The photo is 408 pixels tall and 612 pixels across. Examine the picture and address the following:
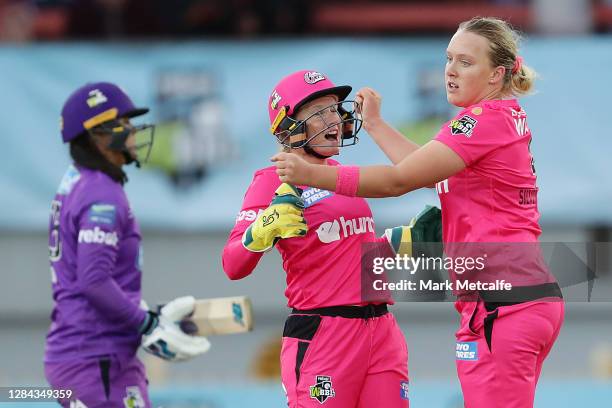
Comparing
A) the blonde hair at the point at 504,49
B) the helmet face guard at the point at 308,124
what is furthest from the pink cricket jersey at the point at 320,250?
the blonde hair at the point at 504,49

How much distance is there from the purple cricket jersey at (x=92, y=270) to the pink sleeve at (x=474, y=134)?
1.75 m

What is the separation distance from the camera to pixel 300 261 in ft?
15.2

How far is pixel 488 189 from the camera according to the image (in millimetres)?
4379

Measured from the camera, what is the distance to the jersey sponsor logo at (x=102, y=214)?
17.4ft

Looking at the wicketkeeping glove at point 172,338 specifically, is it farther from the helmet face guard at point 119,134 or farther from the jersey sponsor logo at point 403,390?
the jersey sponsor logo at point 403,390

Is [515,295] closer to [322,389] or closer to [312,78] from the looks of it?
[322,389]

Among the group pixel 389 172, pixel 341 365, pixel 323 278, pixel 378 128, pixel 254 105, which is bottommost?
pixel 341 365

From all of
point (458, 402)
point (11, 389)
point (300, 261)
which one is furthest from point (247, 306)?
point (458, 402)

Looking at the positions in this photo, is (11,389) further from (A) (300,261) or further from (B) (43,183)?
(B) (43,183)

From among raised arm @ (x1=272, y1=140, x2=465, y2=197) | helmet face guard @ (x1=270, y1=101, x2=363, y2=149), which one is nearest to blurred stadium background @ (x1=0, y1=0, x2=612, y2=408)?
helmet face guard @ (x1=270, y1=101, x2=363, y2=149)

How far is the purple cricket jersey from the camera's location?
5254mm

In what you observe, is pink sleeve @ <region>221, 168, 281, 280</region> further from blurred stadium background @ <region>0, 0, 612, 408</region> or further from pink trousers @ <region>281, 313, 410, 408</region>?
blurred stadium background @ <region>0, 0, 612, 408</region>

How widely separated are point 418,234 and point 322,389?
0.79 m

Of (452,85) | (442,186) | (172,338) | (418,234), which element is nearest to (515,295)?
(442,186)
